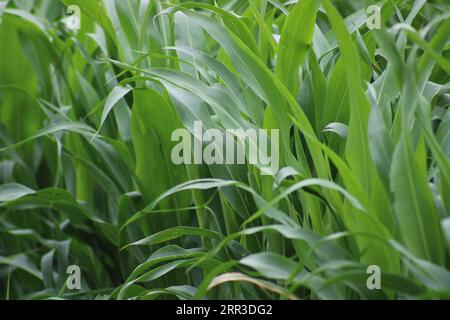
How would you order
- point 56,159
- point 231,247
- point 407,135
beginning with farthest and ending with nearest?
point 56,159, point 231,247, point 407,135

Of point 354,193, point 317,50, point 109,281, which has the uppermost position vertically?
point 317,50

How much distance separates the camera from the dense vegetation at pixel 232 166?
0.83 meters

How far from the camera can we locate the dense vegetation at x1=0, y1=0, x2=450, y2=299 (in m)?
0.83

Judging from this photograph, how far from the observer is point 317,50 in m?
1.18

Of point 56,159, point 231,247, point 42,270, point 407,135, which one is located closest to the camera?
point 407,135

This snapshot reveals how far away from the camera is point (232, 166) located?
1.08 meters

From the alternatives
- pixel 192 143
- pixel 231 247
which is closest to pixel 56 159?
pixel 192 143

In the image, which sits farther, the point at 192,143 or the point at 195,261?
the point at 192,143

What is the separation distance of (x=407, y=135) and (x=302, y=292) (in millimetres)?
319
